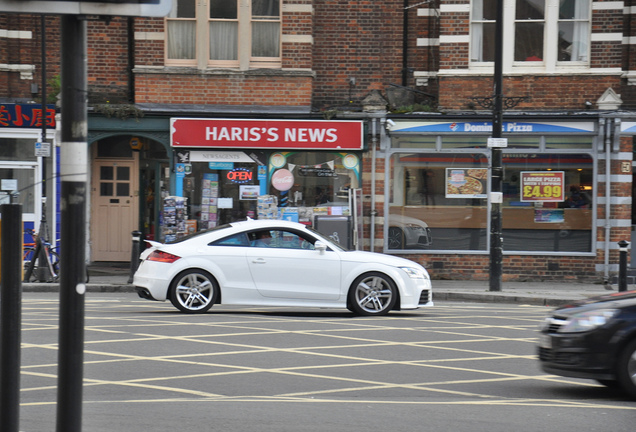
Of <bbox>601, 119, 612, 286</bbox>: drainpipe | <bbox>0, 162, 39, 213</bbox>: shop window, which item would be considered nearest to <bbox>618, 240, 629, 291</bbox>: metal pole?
<bbox>601, 119, 612, 286</bbox>: drainpipe

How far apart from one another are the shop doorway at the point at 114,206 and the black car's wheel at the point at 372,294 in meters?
9.69

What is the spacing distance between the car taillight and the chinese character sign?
7838mm

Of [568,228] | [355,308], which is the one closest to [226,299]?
[355,308]

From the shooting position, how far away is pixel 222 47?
63.1ft

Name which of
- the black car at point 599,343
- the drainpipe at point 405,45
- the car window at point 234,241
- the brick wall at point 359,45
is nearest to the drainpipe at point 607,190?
the drainpipe at point 405,45

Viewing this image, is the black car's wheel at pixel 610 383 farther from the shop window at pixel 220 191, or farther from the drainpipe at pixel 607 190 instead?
the shop window at pixel 220 191

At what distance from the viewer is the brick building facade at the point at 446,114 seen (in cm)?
1867

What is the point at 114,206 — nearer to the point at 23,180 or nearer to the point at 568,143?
the point at 23,180

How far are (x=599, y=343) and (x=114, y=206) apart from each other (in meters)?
15.5

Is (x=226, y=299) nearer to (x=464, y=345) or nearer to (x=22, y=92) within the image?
(x=464, y=345)

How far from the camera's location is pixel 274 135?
61.8 feet

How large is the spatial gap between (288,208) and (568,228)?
6.33m

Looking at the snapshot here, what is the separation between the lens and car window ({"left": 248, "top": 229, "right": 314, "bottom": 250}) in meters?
12.7

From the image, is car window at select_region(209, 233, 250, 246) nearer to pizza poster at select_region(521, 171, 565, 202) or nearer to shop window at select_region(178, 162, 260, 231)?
shop window at select_region(178, 162, 260, 231)
